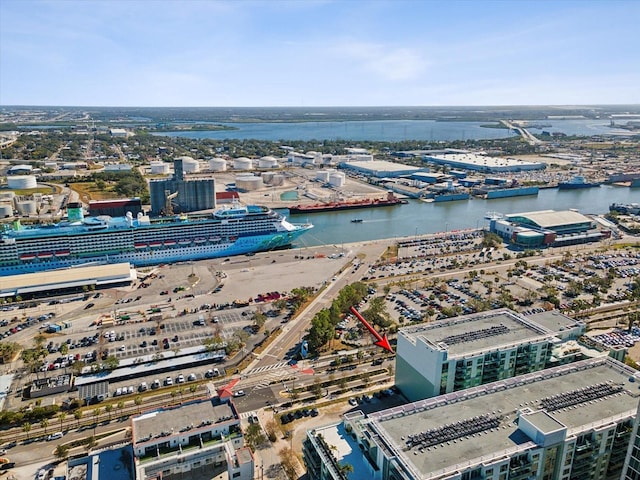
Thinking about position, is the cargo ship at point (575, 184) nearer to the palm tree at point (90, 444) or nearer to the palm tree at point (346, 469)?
the palm tree at point (346, 469)

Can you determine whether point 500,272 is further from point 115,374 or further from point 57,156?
point 57,156

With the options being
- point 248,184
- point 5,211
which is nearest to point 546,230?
point 248,184

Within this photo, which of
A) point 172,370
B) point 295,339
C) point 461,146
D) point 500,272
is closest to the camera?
point 172,370

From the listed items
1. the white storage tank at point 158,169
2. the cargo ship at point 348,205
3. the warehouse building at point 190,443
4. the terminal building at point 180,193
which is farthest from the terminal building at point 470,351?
the white storage tank at point 158,169

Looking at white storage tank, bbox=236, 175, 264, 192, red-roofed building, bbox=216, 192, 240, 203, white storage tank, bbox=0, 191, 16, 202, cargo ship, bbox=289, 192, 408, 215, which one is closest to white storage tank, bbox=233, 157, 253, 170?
white storage tank, bbox=236, 175, 264, 192

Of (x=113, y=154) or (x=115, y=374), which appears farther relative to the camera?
(x=113, y=154)

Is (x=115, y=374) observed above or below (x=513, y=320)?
below

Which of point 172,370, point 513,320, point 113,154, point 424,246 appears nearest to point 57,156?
point 113,154
